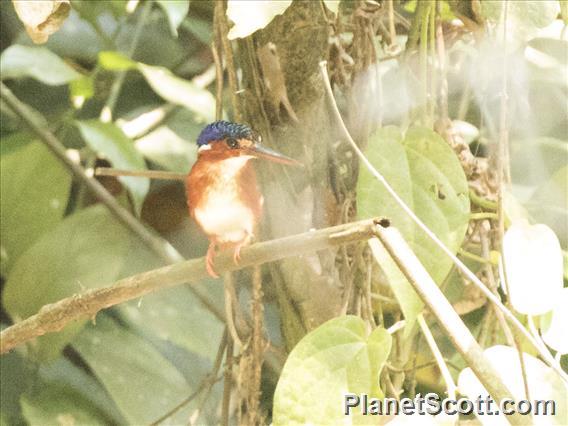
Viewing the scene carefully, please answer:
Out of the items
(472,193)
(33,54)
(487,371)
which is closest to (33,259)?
(33,54)

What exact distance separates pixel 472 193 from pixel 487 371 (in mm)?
414

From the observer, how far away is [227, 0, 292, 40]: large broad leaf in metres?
0.88

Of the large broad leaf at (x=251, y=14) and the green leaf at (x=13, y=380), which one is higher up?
the large broad leaf at (x=251, y=14)

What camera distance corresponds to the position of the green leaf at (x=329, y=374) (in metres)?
0.83

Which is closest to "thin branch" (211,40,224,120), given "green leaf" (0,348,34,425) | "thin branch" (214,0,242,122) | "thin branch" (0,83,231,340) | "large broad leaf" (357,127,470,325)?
"thin branch" (214,0,242,122)

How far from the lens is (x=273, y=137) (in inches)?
41.2

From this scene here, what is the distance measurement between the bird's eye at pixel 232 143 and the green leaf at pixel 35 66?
0.67 meters

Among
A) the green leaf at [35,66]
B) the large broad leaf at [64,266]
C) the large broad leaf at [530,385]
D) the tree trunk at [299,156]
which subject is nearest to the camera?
the large broad leaf at [530,385]

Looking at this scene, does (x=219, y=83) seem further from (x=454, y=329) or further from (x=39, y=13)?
(x=454, y=329)

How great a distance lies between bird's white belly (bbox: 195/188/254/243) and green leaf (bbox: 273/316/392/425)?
149 millimetres

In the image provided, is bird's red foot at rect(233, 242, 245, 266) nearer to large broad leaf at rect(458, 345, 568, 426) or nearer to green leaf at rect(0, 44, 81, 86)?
large broad leaf at rect(458, 345, 568, 426)

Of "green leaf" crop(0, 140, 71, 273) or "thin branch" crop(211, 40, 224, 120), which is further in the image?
"green leaf" crop(0, 140, 71, 273)

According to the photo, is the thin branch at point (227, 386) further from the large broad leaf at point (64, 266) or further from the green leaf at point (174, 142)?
the green leaf at point (174, 142)

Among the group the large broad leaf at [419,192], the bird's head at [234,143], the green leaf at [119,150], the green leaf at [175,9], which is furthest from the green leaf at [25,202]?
the large broad leaf at [419,192]
